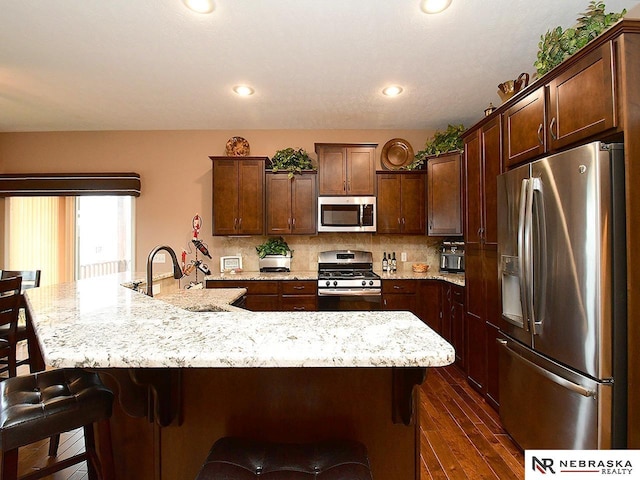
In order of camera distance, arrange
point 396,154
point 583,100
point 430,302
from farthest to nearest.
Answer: point 396,154, point 430,302, point 583,100

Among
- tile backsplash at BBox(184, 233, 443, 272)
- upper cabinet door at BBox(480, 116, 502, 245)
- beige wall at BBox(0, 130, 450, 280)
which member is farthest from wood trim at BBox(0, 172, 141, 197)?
upper cabinet door at BBox(480, 116, 502, 245)

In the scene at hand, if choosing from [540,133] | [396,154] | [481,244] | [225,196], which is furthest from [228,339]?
[396,154]

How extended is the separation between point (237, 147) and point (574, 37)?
3.44 meters

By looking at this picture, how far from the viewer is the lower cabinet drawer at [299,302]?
373 centimetres

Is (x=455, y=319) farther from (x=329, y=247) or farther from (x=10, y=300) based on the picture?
(x=10, y=300)

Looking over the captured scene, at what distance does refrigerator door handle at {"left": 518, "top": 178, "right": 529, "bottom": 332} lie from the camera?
185 centimetres

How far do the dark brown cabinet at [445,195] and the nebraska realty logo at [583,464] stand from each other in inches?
94.0

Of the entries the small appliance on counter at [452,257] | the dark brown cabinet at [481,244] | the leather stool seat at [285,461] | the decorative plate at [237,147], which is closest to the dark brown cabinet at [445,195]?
the small appliance on counter at [452,257]

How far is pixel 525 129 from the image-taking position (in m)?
2.08

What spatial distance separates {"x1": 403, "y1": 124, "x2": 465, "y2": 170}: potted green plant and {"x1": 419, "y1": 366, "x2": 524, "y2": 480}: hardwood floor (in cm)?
258

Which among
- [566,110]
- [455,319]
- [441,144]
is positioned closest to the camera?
[566,110]

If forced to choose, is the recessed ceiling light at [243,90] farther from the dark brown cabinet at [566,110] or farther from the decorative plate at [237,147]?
the dark brown cabinet at [566,110]

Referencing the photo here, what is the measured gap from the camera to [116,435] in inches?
51.1

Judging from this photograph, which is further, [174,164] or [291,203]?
[174,164]
